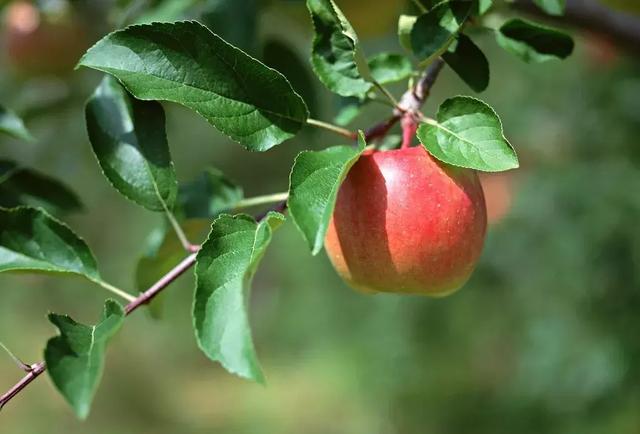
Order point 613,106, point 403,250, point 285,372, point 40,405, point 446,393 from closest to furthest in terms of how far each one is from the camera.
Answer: point 403,250
point 613,106
point 446,393
point 40,405
point 285,372

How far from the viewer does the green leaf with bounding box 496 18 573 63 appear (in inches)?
25.0

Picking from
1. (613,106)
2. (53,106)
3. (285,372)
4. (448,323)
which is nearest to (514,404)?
(448,323)

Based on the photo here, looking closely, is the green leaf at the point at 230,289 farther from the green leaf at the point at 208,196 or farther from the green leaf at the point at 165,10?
the green leaf at the point at 165,10

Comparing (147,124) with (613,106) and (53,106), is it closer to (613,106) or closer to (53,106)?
(53,106)

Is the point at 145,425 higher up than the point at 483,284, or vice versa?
the point at 483,284

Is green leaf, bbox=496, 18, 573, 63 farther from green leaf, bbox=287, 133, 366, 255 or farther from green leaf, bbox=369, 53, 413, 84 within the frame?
green leaf, bbox=287, 133, 366, 255

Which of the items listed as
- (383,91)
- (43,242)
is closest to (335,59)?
(383,91)

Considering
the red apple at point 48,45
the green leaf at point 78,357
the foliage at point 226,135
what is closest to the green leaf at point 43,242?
the foliage at point 226,135

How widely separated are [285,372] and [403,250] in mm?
3995

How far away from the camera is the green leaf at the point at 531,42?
2.08 feet

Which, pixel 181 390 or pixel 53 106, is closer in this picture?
pixel 53 106

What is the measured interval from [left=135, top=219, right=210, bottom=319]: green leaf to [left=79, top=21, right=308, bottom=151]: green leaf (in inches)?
7.4

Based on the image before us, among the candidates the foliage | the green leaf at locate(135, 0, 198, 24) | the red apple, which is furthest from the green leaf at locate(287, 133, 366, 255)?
the red apple

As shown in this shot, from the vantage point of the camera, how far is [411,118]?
2.02 feet
